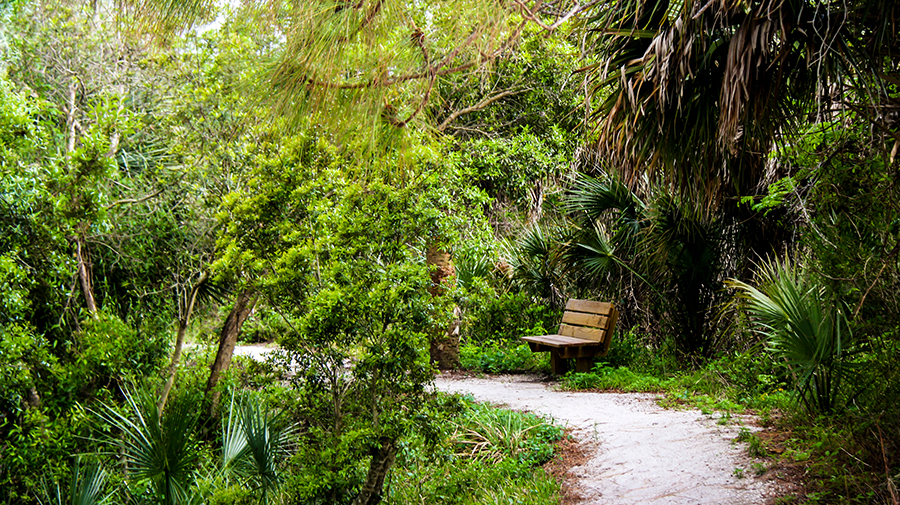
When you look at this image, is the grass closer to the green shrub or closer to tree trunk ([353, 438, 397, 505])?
tree trunk ([353, 438, 397, 505])

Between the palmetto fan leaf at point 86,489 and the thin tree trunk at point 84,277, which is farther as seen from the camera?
the thin tree trunk at point 84,277

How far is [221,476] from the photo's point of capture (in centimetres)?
518

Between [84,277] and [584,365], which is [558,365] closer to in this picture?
[584,365]

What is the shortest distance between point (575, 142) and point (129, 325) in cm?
733

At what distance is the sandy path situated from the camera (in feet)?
14.7

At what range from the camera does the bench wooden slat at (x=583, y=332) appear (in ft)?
29.1

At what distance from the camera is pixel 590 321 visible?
912 cm

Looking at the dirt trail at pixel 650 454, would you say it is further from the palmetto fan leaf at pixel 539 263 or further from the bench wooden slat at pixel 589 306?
the palmetto fan leaf at pixel 539 263

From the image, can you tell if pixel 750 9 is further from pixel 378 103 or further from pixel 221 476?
pixel 221 476

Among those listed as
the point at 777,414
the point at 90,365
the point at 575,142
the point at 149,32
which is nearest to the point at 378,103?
the point at 149,32

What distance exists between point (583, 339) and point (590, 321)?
34 cm

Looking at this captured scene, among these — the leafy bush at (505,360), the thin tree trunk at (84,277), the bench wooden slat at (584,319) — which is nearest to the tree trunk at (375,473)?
the thin tree trunk at (84,277)

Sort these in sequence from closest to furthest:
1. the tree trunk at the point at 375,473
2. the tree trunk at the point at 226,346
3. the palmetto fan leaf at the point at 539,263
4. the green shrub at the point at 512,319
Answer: the tree trunk at the point at 375,473
the tree trunk at the point at 226,346
the palmetto fan leaf at the point at 539,263
the green shrub at the point at 512,319

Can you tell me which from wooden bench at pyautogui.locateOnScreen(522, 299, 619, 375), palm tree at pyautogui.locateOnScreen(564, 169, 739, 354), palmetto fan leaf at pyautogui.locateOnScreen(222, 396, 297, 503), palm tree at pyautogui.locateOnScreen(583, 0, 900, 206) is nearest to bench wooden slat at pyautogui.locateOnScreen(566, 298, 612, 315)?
wooden bench at pyautogui.locateOnScreen(522, 299, 619, 375)
